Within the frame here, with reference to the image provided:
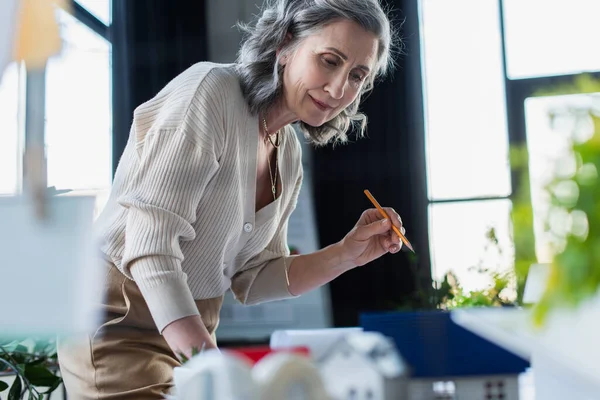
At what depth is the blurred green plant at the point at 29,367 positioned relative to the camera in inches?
58.5

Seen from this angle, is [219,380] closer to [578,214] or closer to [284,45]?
[578,214]

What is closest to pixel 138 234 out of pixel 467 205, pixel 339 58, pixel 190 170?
pixel 190 170

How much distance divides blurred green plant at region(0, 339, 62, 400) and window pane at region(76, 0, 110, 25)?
956 millimetres

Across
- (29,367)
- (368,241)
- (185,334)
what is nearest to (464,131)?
(368,241)

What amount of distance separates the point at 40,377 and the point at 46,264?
91 centimetres

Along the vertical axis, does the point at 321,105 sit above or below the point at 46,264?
above

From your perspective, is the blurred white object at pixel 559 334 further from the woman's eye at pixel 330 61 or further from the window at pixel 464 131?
the window at pixel 464 131

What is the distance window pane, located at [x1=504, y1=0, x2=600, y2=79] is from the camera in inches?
127

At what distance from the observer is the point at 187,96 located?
1101 mm

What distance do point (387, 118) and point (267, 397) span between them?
280 cm

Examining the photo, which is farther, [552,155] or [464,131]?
[464,131]

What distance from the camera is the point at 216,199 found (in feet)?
3.74

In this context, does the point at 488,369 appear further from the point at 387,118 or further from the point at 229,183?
the point at 387,118

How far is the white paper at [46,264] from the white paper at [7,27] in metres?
0.17
